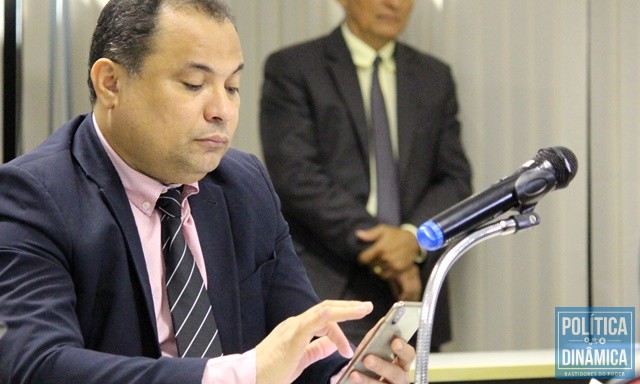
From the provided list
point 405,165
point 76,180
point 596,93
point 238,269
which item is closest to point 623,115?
point 596,93

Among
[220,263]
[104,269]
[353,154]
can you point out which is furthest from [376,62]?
[104,269]

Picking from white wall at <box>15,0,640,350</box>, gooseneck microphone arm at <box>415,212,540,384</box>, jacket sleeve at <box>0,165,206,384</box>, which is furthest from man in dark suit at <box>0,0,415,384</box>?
white wall at <box>15,0,640,350</box>

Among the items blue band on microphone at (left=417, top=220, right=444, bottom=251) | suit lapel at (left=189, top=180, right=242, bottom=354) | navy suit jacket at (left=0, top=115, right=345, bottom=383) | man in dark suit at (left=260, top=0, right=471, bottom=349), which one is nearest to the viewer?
blue band on microphone at (left=417, top=220, right=444, bottom=251)

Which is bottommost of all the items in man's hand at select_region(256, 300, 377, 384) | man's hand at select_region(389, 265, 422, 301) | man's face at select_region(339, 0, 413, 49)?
man's hand at select_region(389, 265, 422, 301)

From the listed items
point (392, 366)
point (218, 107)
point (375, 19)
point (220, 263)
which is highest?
point (375, 19)

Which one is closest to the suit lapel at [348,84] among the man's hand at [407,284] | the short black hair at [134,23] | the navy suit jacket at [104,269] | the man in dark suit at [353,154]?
the man in dark suit at [353,154]

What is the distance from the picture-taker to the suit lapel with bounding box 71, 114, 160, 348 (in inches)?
62.8

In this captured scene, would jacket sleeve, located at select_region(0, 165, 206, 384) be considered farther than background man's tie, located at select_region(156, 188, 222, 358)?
No

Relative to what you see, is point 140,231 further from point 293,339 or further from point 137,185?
point 293,339

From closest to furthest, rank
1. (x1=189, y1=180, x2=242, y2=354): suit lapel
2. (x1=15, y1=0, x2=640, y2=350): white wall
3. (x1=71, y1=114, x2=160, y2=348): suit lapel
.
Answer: (x1=71, y1=114, x2=160, y2=348): suit lapel < (x1=189, y1=180, x2=242, y2=354): suit lapel < (x1=15, y1=0, x2=640, y2=350): white wall

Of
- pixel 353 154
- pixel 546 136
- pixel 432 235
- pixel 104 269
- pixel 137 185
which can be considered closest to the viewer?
pixel 432 235

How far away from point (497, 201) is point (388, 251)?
5.45ft

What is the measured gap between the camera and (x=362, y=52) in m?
3.01

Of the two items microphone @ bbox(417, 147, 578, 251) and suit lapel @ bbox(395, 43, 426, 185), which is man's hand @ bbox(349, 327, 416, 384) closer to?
microphone @ bbox(417, 147, 578, 251)
